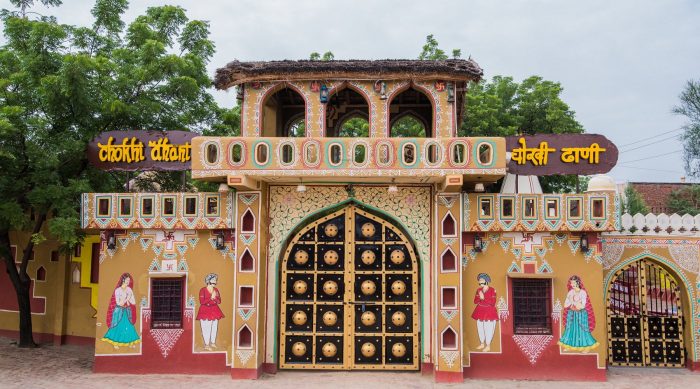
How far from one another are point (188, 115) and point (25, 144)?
13.9 feet

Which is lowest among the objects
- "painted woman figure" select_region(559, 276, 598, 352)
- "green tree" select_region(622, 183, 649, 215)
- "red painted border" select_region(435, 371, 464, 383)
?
"red painted border" select_region(435, 371, 464, 383)

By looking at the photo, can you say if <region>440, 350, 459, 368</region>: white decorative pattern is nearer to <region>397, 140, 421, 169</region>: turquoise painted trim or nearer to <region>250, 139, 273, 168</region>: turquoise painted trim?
<region>397, 140, 421, 169</region>: turquoise painted trim

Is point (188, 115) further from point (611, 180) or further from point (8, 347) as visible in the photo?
point (611, 180)

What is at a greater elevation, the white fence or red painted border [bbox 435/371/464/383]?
the white fence

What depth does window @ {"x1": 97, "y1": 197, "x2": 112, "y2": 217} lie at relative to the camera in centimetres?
1109

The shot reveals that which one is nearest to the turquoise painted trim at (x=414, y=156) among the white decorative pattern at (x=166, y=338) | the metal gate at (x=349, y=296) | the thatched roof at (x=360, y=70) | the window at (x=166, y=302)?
the metal gate at (x=349, y=296)

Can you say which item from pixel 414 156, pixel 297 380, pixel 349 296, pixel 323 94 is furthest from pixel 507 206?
pixel 297 380

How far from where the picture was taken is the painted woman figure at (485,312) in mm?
10703

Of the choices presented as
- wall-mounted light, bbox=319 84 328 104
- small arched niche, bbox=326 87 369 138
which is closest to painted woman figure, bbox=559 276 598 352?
small arched niche, bbox=326 87 369 138

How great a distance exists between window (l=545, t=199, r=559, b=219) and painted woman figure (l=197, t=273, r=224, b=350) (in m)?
6.60

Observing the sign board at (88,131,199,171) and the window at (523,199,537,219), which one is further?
the sign board at (88,131,199,171)

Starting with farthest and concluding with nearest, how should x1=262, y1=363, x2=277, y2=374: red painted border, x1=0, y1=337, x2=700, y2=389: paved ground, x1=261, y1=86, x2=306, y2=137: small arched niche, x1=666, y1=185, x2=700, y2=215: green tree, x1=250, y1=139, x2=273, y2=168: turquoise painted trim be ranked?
x1=666, y1=185, x2=700, y2=215: green tree
x1=261, y1=86, x2=306, y2=137: small arched niche
x1=262, y1=363, x2=277, y2=374: red painted border
x1=250, y1=139, x2=273, y2=168: turquoise painted trim
x1=0, y1=337, x2=700, y2=389: paved ground

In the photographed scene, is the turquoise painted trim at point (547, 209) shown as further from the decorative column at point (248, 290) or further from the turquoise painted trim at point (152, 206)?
the turquoise painted trim at point (152, 206)

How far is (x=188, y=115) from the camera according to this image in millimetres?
14805
